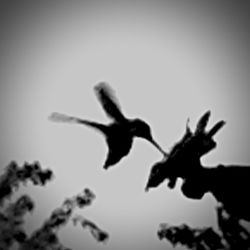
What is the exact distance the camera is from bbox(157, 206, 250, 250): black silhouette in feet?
10.5

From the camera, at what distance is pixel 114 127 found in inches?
87.8

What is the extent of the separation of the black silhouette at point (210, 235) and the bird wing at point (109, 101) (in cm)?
157

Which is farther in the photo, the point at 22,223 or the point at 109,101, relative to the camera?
the point at 22,223

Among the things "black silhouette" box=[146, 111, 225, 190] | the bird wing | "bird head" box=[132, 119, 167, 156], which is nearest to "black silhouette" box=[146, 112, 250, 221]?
A: "black silhouette" box=[146, 111, 225, 190]

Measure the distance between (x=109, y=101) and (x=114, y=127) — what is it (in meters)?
→ 0.20

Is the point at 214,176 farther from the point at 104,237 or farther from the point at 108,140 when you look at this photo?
the point at 104,237

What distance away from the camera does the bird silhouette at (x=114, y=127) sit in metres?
2.13

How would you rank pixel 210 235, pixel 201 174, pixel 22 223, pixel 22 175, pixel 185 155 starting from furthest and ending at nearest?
pixel 22 223 → pixel 22 175 → pixel 210 235 → pixel 201 174 → pixel 185 155

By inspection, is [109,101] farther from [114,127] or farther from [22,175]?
[22,175]

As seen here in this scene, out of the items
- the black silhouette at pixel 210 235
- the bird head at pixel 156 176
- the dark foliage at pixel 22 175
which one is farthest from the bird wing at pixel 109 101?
the dark foliage at pixel 22 175

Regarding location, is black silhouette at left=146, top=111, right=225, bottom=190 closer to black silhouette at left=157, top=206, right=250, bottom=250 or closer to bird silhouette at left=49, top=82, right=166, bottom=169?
bird silhouette at left=49, top=82, right=166, bottom=169

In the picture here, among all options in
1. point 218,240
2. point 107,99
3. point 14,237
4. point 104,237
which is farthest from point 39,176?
point 107,99

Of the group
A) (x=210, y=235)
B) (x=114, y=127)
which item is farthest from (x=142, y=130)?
(x=210, y=235)

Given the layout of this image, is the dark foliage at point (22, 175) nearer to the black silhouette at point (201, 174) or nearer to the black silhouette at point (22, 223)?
the black silhouette at point (22, 223)
